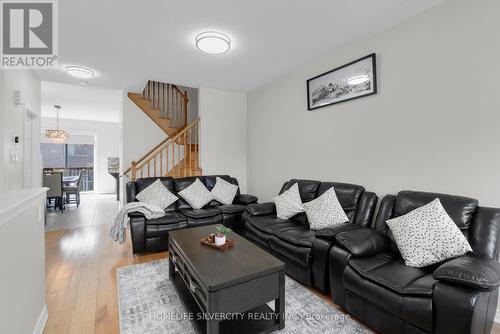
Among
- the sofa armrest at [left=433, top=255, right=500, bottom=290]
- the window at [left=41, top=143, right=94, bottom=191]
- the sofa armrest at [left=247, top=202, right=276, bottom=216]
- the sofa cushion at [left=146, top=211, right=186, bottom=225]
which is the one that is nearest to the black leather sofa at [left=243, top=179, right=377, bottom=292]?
the sofa armrest at [left=247, top=202, right=276, bottom=216]

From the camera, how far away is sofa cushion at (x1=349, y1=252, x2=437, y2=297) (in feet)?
4.83

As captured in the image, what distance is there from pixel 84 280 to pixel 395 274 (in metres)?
2.86

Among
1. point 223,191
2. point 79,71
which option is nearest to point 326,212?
point 223,191

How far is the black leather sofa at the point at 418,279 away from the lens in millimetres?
1313

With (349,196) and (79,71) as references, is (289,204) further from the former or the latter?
(79,71)

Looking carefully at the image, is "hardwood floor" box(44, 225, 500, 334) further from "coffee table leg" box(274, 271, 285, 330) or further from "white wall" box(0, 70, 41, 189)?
"white wall" box(0, 70, 41, 189)

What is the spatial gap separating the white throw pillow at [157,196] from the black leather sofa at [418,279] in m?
2.55

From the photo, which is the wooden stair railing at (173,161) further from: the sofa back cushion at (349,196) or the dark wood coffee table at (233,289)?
the dark wood coffee table at (233,289)

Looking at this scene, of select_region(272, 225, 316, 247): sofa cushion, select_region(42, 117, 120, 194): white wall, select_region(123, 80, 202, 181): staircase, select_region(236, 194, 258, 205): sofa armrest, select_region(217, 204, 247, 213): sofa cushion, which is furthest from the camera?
select_region(42, 117, 120, 194): white wall

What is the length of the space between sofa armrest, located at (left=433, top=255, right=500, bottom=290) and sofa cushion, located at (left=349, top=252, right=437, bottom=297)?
0.38 feet

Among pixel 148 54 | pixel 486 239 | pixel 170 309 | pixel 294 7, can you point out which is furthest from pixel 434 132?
pixel 148 54

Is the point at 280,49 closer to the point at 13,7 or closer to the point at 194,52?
the point at 194,52

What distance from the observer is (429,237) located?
5.86 feet

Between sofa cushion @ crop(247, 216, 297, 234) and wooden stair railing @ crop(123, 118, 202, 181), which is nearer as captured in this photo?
sofa cushion @ crop(247, 216, 297, 234)
